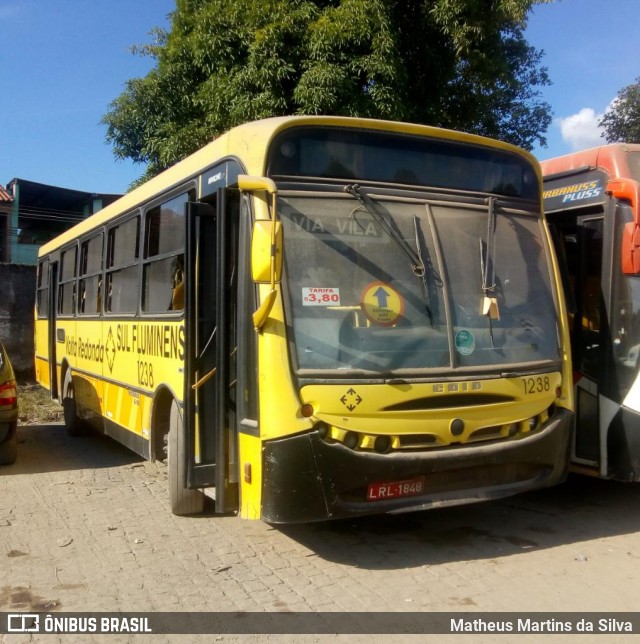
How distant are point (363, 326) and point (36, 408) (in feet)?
33.1

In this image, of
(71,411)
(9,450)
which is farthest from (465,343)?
(71,411)

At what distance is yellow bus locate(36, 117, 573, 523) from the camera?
4.41 m

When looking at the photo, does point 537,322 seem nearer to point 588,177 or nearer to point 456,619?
point 588,177

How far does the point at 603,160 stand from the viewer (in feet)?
19.8

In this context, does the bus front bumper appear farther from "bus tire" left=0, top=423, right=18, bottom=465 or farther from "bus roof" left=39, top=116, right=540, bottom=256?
"bus tire" left=0, top=423, right=18, bottom=465

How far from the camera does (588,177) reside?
6.17 metres

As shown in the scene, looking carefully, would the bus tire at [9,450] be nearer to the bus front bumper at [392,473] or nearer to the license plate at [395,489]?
the bus front bumper at [392,473]

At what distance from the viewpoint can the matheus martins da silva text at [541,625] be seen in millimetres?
3922

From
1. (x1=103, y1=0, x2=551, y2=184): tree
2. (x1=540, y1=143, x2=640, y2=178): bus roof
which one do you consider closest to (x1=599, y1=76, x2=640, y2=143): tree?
(x1=103, y1=0, x2=551, y2=184): tree

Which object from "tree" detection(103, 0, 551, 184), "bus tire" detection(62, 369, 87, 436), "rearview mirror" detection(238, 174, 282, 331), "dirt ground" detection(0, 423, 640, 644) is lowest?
"dirt ground" detection(0, 423, 640, 644)

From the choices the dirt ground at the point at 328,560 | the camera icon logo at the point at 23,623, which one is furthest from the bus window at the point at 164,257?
the camera icon logo at the point at 23,623

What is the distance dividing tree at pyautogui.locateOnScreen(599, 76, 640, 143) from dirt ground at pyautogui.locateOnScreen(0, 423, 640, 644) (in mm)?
14718

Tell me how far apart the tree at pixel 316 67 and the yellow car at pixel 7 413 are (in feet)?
15.9

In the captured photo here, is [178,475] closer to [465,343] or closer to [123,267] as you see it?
[465,343]
